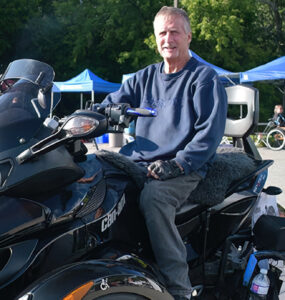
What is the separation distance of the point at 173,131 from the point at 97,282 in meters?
1.02

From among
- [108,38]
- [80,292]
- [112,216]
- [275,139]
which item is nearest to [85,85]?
[275,139]

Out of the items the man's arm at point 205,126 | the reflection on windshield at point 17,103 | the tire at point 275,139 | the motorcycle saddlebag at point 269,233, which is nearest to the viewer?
the reflection on windshield at point 17,103

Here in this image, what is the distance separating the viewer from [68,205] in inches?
69.9

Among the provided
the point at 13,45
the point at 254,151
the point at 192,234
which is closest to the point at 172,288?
the point at 192,234

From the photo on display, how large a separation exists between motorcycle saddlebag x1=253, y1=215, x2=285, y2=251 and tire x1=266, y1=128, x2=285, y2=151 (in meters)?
11.7

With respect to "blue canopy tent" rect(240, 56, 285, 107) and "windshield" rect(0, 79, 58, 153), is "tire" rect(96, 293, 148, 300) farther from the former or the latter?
"blue canopy tent" rect(240, 56, 285, 107)

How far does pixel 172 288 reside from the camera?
2154 millimetres

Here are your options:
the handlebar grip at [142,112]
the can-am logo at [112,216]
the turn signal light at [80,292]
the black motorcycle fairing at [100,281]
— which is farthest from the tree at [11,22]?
the turn signal light at [80,292]

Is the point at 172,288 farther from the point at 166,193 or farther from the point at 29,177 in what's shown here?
the point at 29,177

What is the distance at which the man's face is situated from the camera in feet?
8.35

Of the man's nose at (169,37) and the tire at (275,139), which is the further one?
the tire at (275,139)

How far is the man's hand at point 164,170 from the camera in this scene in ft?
7.08

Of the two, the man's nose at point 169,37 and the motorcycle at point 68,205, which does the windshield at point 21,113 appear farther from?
the man's nose at point 169,37

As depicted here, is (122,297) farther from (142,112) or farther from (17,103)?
(17,103)
